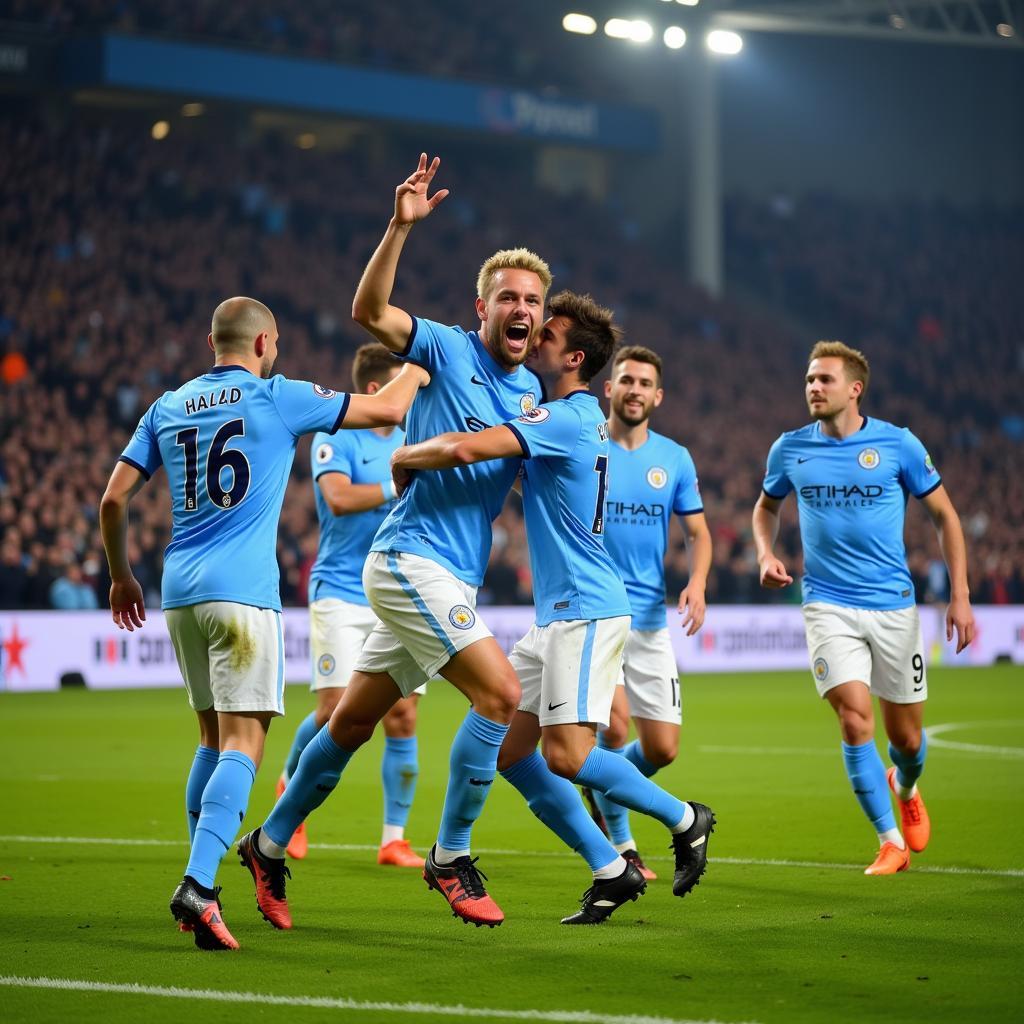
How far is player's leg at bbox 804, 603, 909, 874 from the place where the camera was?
8.08m

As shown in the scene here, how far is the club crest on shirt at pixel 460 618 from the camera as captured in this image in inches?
240

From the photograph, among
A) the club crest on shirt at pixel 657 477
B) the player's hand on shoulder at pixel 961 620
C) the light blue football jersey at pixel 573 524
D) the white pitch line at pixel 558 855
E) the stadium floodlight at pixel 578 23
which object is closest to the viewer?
the light blue football jersey at pixel 573 524

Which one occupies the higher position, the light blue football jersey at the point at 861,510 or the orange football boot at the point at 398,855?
the light blue football jersey at the point at 861,510

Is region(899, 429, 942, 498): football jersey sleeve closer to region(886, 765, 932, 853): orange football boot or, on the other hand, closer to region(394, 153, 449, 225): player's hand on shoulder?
region(886, 765, 932, 853): orange football boot

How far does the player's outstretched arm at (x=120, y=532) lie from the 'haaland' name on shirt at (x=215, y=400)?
1.06ft

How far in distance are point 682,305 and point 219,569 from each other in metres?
32.2

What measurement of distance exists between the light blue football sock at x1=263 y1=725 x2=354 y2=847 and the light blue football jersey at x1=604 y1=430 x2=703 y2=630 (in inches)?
94.7

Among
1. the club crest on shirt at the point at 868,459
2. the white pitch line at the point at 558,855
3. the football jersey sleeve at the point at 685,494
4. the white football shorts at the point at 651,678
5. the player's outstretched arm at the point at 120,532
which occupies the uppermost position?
the club crest on shirt at the point at 868,459

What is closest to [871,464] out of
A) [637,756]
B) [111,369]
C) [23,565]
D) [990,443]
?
[637,756]

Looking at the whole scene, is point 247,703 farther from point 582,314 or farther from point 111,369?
point 111,369

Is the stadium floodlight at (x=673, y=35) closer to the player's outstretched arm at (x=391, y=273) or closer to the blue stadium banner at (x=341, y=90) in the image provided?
the blue stadium banner at (x=341, y=90)

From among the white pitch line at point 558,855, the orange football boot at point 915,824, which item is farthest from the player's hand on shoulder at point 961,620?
the white pitch line at point 558,855

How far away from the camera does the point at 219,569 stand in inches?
243

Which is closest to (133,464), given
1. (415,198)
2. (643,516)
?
(415,198)
